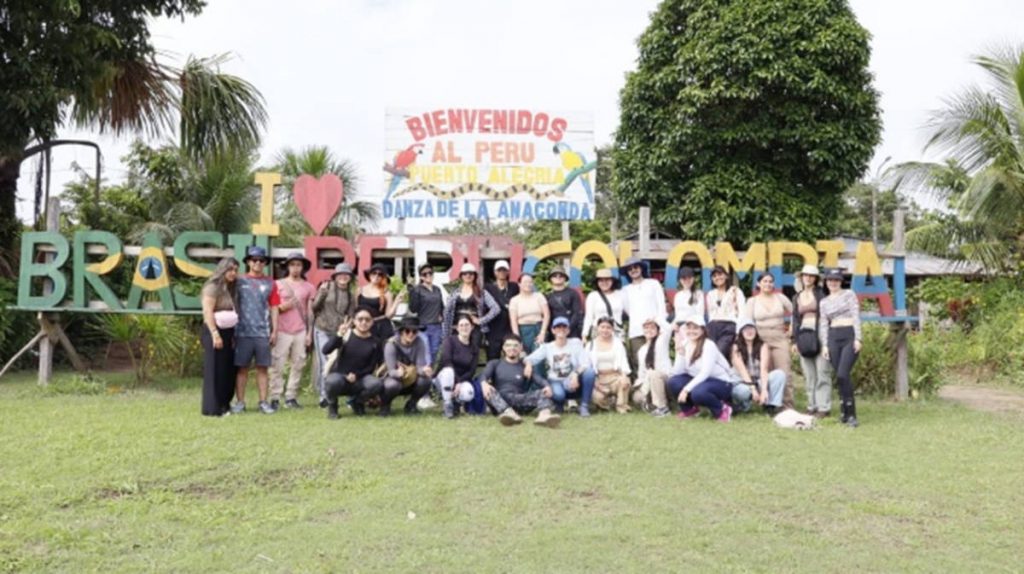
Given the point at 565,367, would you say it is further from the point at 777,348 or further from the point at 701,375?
the point at 777,348

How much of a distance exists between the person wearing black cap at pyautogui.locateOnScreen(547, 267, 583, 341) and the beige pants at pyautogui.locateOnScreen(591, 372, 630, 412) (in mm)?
552

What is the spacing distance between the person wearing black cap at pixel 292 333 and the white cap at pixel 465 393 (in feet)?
5.57

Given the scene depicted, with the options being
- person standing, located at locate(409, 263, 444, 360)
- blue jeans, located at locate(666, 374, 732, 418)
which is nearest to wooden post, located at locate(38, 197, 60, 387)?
person standing, located at locate(409, 263, 444, 360)

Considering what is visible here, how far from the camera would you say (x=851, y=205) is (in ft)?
115

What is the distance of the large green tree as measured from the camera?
39.9ft

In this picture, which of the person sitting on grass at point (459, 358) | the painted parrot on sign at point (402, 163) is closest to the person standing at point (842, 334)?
the person sitting on grass at point (459, 358)

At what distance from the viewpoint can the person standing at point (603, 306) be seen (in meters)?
8.20

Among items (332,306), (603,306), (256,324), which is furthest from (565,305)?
(256,324)

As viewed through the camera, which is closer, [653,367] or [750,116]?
[653,367]

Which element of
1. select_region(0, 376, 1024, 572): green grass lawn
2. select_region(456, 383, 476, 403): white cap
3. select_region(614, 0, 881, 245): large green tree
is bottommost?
select_region(0, 376, 1024, 572): green grass lawn

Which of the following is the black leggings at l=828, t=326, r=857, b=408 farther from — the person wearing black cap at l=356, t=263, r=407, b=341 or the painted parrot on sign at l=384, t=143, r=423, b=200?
the painted parrot on sign at l=384, t=143, r=423, b=200

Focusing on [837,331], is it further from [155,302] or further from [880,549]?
[155,302]

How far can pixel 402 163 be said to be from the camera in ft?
33.9

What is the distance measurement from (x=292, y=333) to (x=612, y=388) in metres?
3.13
